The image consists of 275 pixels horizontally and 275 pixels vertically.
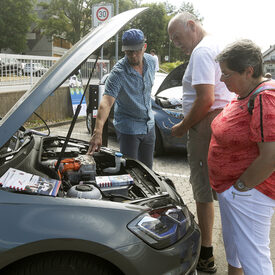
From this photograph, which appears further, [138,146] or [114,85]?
[138,146]

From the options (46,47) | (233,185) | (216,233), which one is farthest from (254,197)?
(46,47)

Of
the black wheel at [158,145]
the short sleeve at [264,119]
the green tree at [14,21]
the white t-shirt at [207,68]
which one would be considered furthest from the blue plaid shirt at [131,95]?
the green tree at [14,21]

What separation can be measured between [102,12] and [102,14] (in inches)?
1.8

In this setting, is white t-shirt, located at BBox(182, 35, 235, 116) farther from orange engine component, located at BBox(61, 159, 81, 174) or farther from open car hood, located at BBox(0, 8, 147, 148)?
orange engine component, located at BBox(61, 159, 81, 174)

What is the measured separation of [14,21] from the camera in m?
45.1

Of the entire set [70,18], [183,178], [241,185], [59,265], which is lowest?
[183,178]

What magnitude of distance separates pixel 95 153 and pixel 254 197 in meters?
1.59

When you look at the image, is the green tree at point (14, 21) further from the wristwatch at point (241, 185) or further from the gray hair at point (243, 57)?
the wristwatch at point (241, 185)

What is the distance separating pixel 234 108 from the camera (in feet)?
6.63

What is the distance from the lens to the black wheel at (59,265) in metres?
1.75

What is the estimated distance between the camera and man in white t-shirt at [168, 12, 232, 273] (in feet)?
8.40

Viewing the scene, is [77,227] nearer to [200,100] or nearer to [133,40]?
[200,100]

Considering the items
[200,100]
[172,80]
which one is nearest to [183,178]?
[172,80]

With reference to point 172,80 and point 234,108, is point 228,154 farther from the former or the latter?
point 172,80
